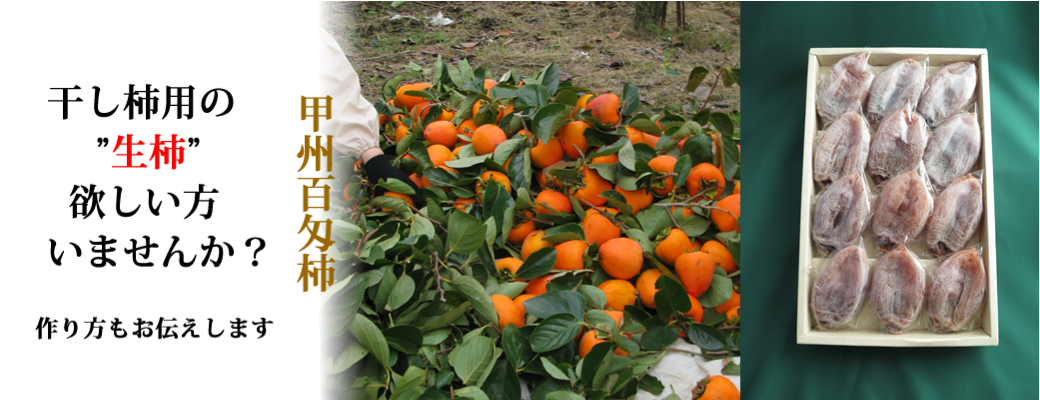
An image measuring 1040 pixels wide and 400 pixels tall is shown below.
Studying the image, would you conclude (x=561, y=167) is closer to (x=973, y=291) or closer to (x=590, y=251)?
(x=590, y=251)

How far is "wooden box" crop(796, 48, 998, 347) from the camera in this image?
1.01 metres

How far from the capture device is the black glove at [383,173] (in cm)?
101

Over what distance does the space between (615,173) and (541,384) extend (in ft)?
1.35

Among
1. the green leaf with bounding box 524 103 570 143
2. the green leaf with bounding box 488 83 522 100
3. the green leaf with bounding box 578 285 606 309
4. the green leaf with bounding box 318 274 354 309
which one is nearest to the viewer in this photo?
the green leaf with bounding box 318 274 354 309

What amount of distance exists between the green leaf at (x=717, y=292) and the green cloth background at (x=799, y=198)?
0.15 metres

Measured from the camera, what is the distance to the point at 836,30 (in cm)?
118

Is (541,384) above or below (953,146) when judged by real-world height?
below

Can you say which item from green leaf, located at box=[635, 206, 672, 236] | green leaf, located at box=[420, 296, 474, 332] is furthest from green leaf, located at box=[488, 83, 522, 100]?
green leaf, located at box=[420, 296, 474, 332]

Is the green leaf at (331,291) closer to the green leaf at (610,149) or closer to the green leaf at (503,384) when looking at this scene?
the green leaf at (503,384)

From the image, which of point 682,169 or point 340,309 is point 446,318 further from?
point 682,169

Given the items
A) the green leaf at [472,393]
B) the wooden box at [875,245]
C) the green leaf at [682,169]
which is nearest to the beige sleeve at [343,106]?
the green leaf at [472,393]

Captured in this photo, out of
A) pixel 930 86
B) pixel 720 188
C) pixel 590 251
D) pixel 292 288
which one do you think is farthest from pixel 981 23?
pixel 292 288

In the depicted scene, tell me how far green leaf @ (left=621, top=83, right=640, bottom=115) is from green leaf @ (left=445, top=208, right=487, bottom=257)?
0.39 m

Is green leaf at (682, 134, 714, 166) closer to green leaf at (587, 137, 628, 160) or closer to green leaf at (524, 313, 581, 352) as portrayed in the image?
green leaf at (587, 137, 628, 160)
